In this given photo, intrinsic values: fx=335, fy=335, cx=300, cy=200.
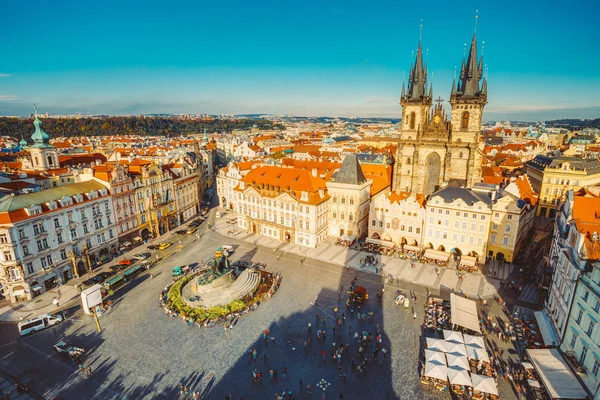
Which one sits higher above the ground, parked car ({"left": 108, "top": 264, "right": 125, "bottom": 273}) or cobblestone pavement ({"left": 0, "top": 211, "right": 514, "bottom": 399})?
parked car ({"left": 108, "top": 264, "right": 125, "bottom": 273})

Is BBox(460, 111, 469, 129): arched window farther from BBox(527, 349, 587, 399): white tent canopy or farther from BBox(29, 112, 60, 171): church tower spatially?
BBox(29, 112, 60, 171): church tower

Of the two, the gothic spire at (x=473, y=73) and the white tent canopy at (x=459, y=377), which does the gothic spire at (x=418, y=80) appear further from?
the white tent canopy at (x=459, y=377)

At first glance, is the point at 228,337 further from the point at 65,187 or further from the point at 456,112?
the point at 456,112

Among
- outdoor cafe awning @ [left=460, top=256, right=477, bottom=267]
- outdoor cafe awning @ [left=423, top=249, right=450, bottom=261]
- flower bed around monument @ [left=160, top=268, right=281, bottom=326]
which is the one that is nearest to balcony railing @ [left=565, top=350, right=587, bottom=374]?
outdoor cafe awning @ [left=460, top=256, right=477, bottom=267]

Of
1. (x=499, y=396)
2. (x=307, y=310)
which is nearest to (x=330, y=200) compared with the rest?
(x=307, y=310)

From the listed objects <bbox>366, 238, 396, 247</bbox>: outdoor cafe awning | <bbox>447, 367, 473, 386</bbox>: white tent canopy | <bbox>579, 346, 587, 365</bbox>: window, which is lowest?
<bbox>366, 238, 396, 247</bbox>: outdoor cafe awning

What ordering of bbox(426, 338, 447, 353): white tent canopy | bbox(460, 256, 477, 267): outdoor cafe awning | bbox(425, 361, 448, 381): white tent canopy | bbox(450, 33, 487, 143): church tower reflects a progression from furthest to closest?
bbox(450, 33, 487, 143): church tower < bbox(460, 256, 477, 267): outdoor cafe awning < bbox(426, 338, 447, 353): white tent canopy < bbox(425, 361, 448, 381): white tent canopy

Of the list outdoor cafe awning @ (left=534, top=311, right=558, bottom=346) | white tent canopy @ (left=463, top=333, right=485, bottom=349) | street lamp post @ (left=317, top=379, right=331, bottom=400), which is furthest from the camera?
outdoor cafe awning @ (left=534, top=311, right=558, bottom=346)

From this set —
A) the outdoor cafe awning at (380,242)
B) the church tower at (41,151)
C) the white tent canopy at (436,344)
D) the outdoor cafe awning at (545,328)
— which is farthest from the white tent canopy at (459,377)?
the church tower at (41,151)
